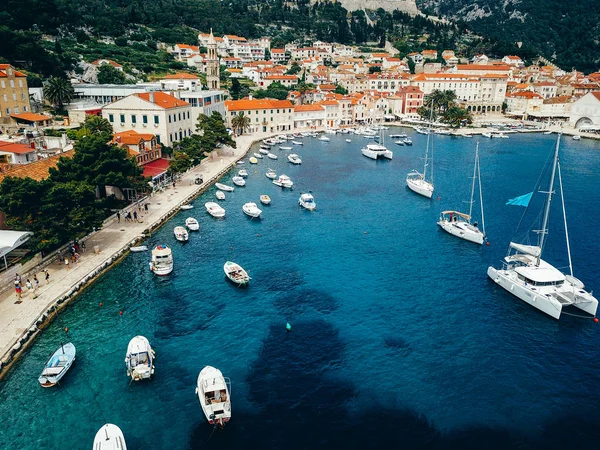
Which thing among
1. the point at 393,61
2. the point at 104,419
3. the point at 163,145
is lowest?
the point at 104,419

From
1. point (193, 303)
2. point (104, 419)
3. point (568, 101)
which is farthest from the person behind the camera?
point (568, 101)

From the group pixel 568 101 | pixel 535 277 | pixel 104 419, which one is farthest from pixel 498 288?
pixel 568 101

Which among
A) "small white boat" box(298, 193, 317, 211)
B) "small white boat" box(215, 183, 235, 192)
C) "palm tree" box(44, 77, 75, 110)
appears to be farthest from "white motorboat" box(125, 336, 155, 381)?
"palm tree" box(44, 77, 75, 110)

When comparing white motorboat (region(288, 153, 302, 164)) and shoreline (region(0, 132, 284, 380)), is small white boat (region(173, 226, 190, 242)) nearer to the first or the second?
shoreline (region(0, 132, 284, 380))

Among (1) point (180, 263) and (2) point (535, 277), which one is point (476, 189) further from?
(1) point (180, 263)

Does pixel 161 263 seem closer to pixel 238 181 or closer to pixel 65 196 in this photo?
pixel 65 196

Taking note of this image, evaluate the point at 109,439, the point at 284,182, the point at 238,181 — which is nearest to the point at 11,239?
the point at 109,439
